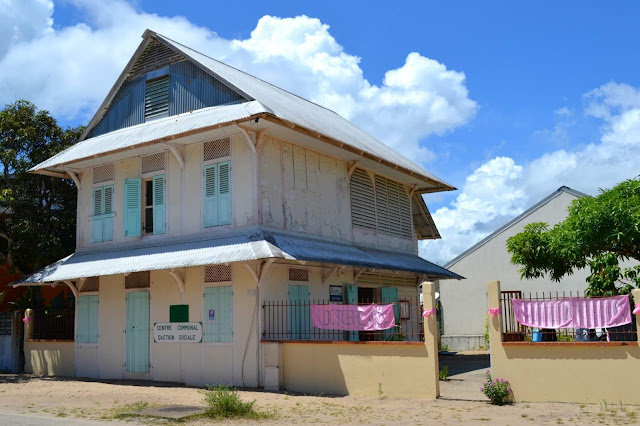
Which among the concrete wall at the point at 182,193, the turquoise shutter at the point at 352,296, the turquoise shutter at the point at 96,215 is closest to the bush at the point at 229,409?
the concrete wall at the point at 182,193

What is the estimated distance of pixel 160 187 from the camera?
652 inches

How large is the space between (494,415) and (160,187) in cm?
992

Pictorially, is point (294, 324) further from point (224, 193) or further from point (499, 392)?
point (499, 392)

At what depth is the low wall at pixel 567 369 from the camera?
10.7m

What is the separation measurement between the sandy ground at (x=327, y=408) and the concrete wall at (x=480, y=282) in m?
13.8

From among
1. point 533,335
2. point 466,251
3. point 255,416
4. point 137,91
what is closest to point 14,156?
point 137,91

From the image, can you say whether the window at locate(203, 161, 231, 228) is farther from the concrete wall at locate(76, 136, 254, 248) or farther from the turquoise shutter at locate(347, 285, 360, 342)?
the turquoise shutter at locate(347, 285, 360, 342)

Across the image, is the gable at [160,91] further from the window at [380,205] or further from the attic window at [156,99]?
the window at [380,205]

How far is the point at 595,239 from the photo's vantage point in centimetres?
1351

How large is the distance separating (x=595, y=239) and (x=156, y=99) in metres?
11.3

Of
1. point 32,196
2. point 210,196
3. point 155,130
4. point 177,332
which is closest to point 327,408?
point 177,332

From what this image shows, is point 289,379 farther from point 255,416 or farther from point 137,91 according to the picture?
point 137,91

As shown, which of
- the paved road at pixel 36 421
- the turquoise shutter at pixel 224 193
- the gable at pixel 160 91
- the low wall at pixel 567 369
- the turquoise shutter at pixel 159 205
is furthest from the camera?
the gable at pixel 160 91

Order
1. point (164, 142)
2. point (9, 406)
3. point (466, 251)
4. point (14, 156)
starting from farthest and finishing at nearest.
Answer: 1. point (466, 251)
2. point (14, 156)
3. point (164, 142)
4. point (9, 406)
